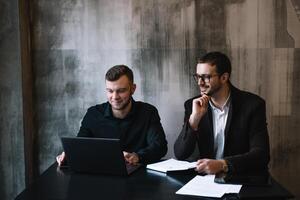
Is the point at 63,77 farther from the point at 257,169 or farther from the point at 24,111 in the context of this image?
the point at 257,169

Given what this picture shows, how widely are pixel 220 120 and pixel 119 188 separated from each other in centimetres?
94

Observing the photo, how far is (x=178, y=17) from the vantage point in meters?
3.13

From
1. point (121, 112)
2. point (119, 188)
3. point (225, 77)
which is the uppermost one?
point (225, 77)

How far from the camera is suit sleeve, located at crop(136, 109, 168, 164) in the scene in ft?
8.14

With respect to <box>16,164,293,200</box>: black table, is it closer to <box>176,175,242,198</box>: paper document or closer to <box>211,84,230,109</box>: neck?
<box>176,175,242,198</box>: paper document

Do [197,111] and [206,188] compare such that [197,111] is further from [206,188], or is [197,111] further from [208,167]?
[206,188]

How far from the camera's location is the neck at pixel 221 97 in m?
2.68

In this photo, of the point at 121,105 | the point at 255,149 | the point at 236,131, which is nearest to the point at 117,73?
the point at 121,105

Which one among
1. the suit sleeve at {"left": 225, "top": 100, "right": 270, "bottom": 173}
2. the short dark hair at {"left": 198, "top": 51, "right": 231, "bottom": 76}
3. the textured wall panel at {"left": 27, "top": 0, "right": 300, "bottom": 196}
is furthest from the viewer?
the textured wall panel at {"left": 27, "top": 0, "right": 300, "bottom": 196}

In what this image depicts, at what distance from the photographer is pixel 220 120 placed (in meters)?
2.68

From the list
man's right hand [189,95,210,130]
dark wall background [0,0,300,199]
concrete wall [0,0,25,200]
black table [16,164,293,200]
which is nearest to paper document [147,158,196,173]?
black table [16,164,293,200]

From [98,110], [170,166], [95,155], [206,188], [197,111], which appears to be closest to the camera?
[206,188]

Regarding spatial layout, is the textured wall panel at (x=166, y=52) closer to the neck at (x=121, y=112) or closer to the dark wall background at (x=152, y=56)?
the dark wall background at (x=152, y=56)

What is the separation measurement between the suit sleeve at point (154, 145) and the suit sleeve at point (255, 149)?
0.46m
